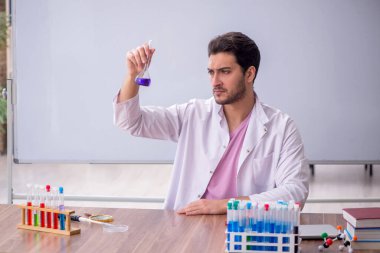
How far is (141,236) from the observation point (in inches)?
93.9

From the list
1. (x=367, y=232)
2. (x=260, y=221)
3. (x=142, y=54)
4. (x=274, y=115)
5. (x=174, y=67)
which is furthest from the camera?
(x=174, y=67)

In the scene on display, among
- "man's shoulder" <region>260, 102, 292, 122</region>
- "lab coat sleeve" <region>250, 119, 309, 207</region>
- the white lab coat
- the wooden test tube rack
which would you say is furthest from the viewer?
"man's shoulder" <region>260, 102, 292, 122</region>

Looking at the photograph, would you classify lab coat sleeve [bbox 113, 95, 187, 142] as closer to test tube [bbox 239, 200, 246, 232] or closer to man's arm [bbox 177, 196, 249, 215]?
man's arm [bbox 177, 196, 249, 215]

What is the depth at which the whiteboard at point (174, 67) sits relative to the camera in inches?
176

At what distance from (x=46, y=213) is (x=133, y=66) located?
79 centimetres

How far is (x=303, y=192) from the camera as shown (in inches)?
112

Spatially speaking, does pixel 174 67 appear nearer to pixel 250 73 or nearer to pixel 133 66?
pixel 250 73

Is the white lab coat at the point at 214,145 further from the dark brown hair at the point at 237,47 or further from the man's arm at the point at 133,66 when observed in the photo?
the dark brown hair at the point at 237,47

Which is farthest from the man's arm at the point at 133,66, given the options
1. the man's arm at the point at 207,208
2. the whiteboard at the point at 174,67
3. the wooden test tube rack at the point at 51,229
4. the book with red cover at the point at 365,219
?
the whiteboard at the point at 174,67

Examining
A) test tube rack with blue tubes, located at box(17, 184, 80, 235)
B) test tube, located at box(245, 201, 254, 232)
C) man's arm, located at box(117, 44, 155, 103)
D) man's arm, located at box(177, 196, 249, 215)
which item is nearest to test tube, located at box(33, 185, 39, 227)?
test tube rack with blue tubes, located at box(17, 184, 80, 235)

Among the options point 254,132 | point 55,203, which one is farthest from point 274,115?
point 55,203

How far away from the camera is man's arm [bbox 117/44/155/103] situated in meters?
2.83

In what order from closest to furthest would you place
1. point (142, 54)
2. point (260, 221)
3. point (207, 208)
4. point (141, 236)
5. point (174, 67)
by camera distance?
point (260, 221)
point (141, 236)
point (207, 208)
point (142, 54)
point (174, 67)

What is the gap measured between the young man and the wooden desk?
0.35 m
